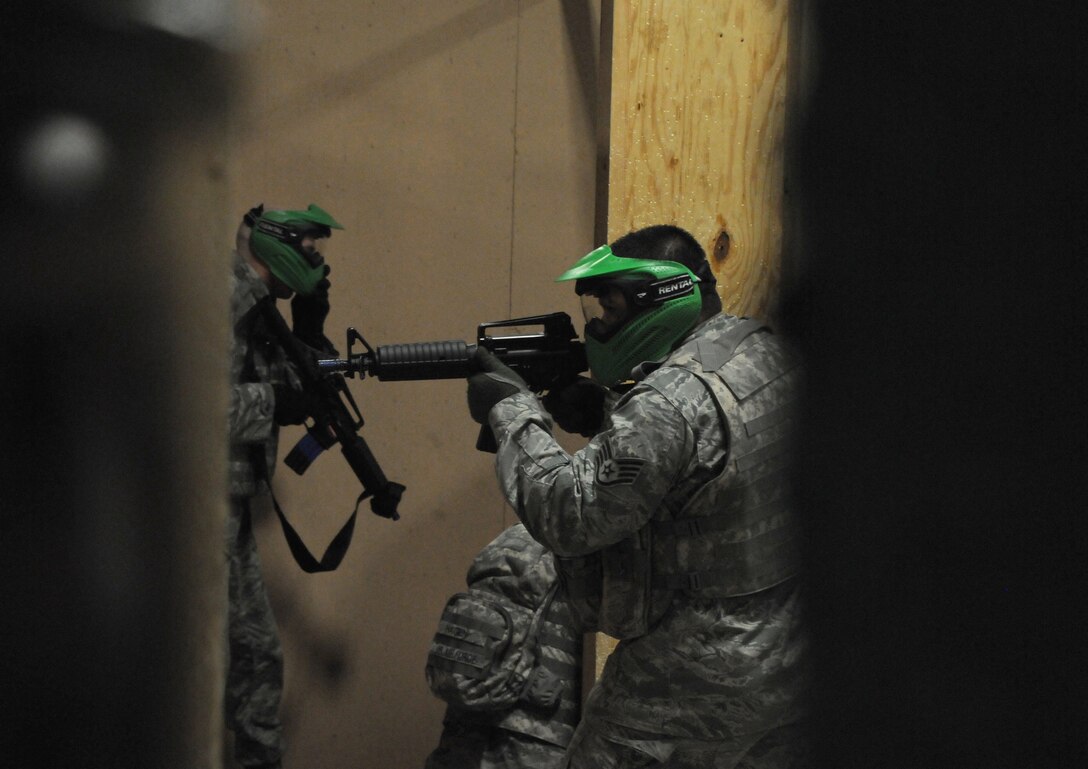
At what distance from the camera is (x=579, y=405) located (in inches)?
112

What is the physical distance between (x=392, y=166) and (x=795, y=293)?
13.3 ft

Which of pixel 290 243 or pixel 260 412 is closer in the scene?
pixel 260 412

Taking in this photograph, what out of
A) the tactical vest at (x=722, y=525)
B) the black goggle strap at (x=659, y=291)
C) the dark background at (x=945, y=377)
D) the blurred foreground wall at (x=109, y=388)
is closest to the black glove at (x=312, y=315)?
the black goggle strap at (x=659, y=291)

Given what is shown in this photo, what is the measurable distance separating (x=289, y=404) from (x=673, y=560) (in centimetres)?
190

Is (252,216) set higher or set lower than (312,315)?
higher

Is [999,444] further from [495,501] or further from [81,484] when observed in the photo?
[495,501]

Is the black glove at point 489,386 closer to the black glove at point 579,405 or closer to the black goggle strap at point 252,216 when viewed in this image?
the black glove at point 579,405

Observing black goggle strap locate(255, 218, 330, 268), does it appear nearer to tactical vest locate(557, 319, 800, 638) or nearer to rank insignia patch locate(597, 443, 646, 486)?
tactical vest locate(557, 319, 800, 638)

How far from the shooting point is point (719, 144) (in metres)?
Result: 3.19

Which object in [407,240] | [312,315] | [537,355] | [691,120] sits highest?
[691,120]

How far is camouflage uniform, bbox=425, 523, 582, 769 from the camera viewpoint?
3.05 metres

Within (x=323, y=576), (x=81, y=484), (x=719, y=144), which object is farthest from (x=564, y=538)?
(x=323, y=576)

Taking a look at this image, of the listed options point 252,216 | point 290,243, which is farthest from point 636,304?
point 252,216

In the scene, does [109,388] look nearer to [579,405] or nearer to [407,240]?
[579,405]
